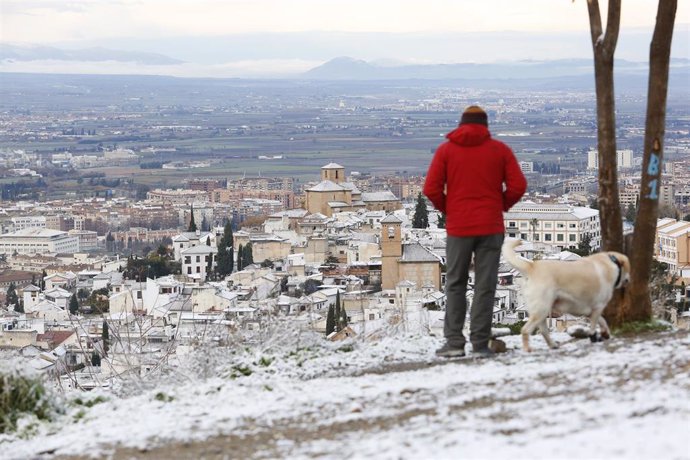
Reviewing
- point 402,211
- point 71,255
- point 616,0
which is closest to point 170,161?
point 71,255

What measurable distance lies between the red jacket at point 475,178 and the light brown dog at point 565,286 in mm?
182

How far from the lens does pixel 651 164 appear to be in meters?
7.93

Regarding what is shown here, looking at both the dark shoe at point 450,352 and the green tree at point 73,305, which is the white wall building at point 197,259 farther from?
the dark shoe at point 450,352

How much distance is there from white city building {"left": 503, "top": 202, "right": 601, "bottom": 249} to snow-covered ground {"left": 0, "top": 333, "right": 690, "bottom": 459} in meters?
45.4

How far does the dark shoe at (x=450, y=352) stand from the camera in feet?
24.7

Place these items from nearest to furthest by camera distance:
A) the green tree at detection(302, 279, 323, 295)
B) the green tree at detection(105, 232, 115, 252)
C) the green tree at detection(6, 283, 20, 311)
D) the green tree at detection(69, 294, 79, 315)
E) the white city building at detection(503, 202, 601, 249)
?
the green tree at detection(302, 279, 323, 295) → the green tree at detection(69, 294, 79, 315) → the green tree at detection(6, 283, 20, 311) → the white city building at detection(503, 202, 601, 249) → the green tree at detection(105, 232, 115, 252)

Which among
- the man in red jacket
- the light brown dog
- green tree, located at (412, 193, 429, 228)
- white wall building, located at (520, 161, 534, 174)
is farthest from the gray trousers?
white wall building, located at (520, 161, 534, 174)

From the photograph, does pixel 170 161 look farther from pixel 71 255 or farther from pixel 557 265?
pixel 557 265

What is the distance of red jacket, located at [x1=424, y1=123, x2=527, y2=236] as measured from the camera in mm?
7379

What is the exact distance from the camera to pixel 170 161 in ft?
464

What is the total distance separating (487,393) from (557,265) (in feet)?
4.07

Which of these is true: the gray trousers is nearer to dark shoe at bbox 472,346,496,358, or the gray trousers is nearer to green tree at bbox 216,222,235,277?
dark shoe at bbox 472,346,496,358

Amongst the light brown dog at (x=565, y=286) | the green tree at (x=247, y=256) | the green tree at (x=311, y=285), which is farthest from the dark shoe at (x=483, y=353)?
the green tree at (x=247, y=256)

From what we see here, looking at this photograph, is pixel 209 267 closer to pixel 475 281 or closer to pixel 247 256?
pixel 247 256
